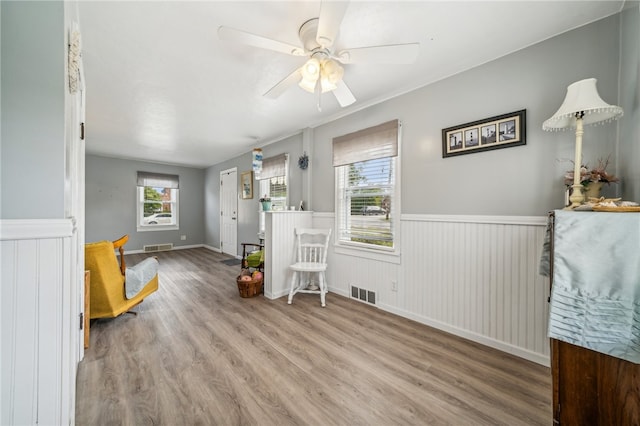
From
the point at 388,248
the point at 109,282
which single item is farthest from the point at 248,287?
the point at 388,248

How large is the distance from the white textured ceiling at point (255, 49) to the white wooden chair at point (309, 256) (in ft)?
5.44

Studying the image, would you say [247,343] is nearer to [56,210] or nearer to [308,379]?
[308,379]

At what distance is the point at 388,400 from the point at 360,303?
1.47 metres

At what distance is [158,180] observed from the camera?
20.7 feet

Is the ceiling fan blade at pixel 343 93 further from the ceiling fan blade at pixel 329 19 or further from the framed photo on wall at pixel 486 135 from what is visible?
the framed photo on wall at pixel 486 135

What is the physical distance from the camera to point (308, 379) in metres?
1.62

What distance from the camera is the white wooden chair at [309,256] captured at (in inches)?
119

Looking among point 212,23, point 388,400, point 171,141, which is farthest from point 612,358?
point 171,141

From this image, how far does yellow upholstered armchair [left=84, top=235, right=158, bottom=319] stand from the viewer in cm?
215

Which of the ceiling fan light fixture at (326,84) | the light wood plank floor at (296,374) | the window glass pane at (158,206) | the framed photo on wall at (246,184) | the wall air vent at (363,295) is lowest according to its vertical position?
the light wood plank floor at (296,374)

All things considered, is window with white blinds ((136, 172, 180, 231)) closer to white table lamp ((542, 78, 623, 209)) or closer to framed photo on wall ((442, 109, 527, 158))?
framed photo on wall ((442, 109, 527, 158))

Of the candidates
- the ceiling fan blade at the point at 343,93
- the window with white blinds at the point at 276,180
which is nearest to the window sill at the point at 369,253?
the window with white blinds at the point at 276,180

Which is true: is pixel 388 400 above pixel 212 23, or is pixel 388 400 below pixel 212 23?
below

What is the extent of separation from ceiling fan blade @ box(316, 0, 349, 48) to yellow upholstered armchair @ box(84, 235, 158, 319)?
2.54 m
